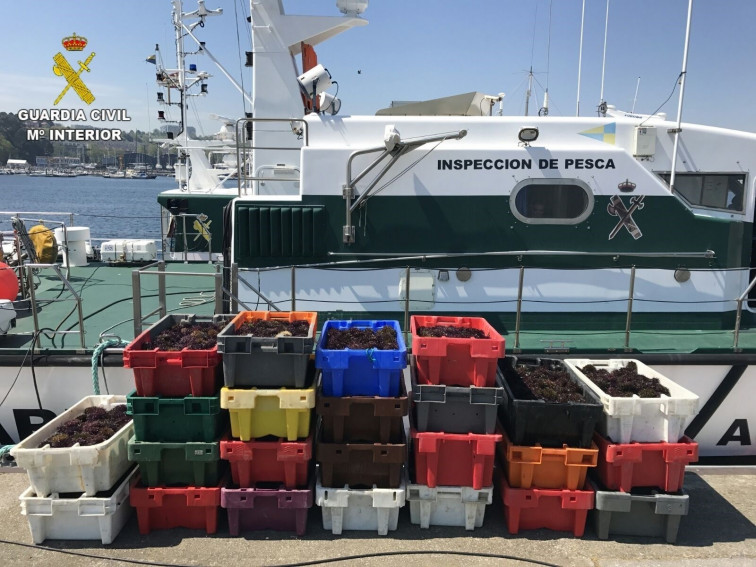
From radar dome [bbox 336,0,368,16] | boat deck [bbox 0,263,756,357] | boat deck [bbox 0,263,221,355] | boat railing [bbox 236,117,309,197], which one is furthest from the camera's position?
radar dome [bbox 336,0,368,16]

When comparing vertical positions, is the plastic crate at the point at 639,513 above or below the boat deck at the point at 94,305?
below

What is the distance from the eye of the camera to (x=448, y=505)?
3.70 metres

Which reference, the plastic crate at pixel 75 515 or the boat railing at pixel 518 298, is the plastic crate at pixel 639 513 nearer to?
the boat railing at pixel 518 298

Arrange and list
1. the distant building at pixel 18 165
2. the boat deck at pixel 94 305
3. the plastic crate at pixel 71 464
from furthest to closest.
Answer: the distant building at pixel 18 165 → the boat deck at pixel 94 305 → the plastic crate at pixel 71 464

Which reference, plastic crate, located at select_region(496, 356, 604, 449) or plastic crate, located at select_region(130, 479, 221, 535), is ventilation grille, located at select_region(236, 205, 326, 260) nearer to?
plastic crate, located at select_region(130, 479, 221, 535)

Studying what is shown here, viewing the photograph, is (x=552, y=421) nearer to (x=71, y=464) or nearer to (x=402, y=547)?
(x=402, y=547)

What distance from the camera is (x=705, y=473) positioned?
4.44m

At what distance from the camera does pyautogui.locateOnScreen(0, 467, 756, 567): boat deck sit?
11.0 feet

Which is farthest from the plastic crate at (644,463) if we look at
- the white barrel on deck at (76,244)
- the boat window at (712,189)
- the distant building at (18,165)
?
the distant building at (18,165)

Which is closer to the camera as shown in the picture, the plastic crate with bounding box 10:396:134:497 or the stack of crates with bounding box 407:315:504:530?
the plastic crate with bounding box 10:396:134:497

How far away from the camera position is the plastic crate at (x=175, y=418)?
348 cm

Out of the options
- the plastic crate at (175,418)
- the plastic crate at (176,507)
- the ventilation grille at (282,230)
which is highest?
the ventilation grille at (282,230)

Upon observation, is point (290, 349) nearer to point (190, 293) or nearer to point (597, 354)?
point (597, 354)

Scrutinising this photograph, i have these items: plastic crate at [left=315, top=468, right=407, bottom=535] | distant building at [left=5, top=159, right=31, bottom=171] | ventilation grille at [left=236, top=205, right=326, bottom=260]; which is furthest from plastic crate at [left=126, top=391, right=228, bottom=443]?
distant building at [left=5, top=159, right=31, bottom=171]
